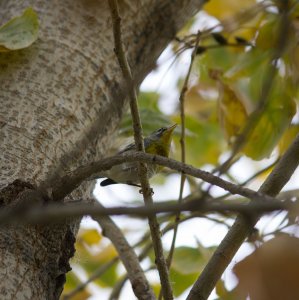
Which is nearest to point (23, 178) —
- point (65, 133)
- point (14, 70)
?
point (65, 133)

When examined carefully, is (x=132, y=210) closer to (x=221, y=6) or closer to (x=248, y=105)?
(x=248, y=105)

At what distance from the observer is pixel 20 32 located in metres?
2.71

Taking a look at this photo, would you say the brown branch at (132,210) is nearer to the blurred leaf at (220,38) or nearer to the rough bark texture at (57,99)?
the rough bark texture at (57,99)

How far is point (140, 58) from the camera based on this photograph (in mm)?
3162

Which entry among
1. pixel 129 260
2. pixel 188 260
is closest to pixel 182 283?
pixel 188 260

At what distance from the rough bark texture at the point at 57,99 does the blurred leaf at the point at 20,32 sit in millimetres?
57

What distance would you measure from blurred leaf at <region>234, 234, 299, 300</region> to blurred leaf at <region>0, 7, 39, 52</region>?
1.47 m

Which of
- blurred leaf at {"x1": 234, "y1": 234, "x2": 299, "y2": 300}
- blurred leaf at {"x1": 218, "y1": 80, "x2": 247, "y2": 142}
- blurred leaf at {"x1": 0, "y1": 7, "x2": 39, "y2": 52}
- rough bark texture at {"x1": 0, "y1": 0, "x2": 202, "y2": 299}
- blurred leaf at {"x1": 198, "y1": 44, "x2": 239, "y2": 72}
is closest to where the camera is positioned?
blurred leaf at {"x1": 234, "y1": 234, "x2": 299, "y2": 300}

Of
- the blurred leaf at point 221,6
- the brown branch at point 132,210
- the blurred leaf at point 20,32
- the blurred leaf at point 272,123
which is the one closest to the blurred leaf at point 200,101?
the blurred leaf at point 221,6

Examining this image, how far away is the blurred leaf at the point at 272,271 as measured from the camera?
158cm

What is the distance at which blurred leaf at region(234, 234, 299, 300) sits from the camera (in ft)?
5.18

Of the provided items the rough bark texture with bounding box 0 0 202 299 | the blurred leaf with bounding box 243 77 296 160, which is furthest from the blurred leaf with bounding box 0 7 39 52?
the blurred leaf with bounding box 243 77 296 160

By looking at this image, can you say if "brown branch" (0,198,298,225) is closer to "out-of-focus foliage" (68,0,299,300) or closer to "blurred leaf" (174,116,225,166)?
"out-of-focus foliage" (68,0,299,300)

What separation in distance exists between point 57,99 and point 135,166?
1326 mm
